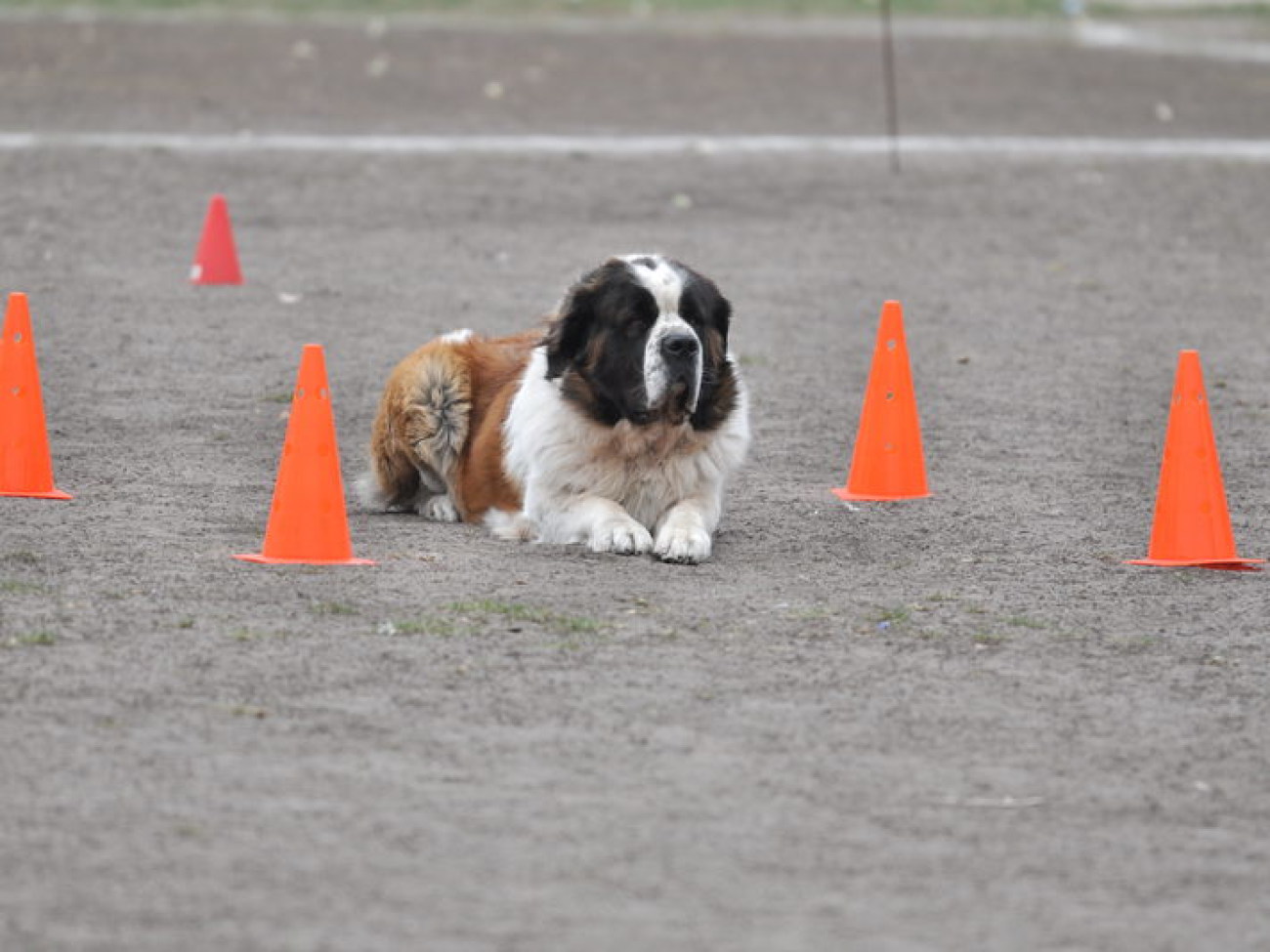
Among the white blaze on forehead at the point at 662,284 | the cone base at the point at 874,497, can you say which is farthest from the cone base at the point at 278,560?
the cone base at the point at 874,497

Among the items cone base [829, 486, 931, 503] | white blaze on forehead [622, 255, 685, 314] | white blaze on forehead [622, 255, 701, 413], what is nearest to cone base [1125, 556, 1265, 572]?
cone base [829, 486, 931, 503]

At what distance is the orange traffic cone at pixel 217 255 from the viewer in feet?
48.6

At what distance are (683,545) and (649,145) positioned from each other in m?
14.2

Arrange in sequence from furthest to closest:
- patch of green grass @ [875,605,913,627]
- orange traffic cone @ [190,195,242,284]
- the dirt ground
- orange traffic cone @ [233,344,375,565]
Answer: orange traffic cone @ [190,195,242,284], orange traffic cone @ [233,344,375,565], patch of green grass @ [875,605,913,627], the dirt ground

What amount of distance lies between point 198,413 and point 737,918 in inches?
265

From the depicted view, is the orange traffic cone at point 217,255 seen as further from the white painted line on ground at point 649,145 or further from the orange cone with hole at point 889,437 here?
the orange cone with hole at point 889,437

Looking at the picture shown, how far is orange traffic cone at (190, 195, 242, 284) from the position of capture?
583 inches

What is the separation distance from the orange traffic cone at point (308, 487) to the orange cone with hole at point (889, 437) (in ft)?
8.42

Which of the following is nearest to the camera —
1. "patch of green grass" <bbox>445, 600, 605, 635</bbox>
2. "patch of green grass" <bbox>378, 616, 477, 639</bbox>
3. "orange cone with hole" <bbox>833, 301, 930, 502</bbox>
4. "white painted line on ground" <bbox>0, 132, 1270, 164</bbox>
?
"patch of green grass" <bbox>378, 616, 477, 639</bbox>

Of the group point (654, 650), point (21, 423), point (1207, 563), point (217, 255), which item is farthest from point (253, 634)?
point (217, 255)

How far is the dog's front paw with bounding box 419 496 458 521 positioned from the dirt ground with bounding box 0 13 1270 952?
0.32 feet

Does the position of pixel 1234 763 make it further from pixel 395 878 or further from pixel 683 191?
pixel 683 191

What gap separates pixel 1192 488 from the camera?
8.38 meters

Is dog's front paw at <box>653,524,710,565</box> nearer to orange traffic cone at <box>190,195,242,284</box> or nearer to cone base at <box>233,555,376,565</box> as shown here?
cone base at <box>233,555,376,565</box>
